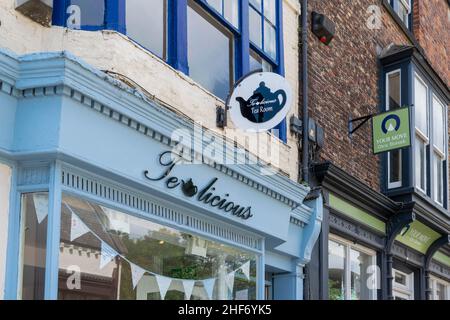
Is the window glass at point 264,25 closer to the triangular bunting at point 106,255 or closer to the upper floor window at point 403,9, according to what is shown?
Result: the triangular bunting at point 106,255

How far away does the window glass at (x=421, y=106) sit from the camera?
14508 millimetres

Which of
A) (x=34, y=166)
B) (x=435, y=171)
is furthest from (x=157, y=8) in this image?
(x=435, y=171)

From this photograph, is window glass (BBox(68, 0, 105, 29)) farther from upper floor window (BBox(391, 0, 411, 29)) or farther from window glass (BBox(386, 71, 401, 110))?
upper floor window (BBox(391, 0, 411, 29))

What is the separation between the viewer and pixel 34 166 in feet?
21.7

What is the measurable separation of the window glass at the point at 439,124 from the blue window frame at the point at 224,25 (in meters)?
5.55

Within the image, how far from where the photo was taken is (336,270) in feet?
40.2

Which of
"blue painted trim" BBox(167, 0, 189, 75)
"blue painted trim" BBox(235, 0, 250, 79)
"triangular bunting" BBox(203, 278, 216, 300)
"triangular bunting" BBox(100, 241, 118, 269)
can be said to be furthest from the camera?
"blue painted trim" BBox(235, 0, 250, 79)

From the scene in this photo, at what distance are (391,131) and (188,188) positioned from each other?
5319mm

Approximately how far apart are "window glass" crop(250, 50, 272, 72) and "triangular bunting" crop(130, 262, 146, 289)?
3.57 meters

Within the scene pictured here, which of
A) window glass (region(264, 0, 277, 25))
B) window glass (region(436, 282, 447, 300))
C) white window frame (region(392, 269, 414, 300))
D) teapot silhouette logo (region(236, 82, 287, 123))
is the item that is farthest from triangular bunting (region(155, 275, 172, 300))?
window glass (region(436, 282, 447, 300))

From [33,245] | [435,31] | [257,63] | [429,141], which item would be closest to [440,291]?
[429,141]

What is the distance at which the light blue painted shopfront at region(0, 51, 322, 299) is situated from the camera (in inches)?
254

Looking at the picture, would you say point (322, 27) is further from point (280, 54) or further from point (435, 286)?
point (435, 286)

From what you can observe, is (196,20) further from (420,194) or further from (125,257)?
(420,194)
